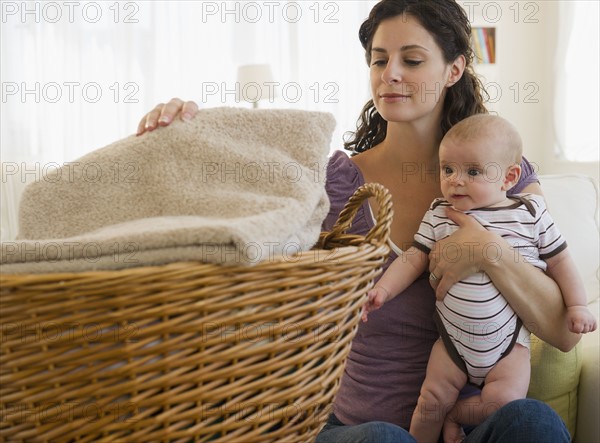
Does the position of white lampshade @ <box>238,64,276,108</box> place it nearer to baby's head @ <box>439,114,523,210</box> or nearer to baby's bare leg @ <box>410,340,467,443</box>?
baby's head @ <box>439,114,523,210</box>

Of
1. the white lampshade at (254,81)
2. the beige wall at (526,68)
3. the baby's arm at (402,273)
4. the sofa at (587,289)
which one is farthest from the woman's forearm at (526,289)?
the beige wall at (526,68)

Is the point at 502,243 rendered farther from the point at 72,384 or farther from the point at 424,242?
the point at 72,384

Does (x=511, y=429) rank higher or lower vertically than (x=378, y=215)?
lower

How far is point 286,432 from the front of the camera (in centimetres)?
75

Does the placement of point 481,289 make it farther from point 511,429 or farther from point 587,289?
point 587,289

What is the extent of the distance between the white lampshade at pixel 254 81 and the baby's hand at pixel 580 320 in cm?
263

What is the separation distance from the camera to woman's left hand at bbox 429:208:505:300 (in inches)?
46.9

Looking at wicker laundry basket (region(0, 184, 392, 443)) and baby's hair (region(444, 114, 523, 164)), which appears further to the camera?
baby's hair (region(444, 114, 523, 164))

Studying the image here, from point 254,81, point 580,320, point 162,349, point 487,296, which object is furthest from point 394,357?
point 254,81

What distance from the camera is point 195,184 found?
82 centimetres

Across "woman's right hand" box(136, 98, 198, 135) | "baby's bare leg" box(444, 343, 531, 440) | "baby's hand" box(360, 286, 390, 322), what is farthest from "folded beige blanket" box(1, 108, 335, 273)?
"baby's bare leg" box(444, 343, 531, 440)

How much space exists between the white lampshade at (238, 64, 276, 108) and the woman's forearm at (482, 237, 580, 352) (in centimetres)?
259

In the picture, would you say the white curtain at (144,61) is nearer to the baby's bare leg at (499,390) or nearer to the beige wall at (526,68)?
the beige wall at (526,68)

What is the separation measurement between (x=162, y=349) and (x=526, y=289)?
0.76 meters
